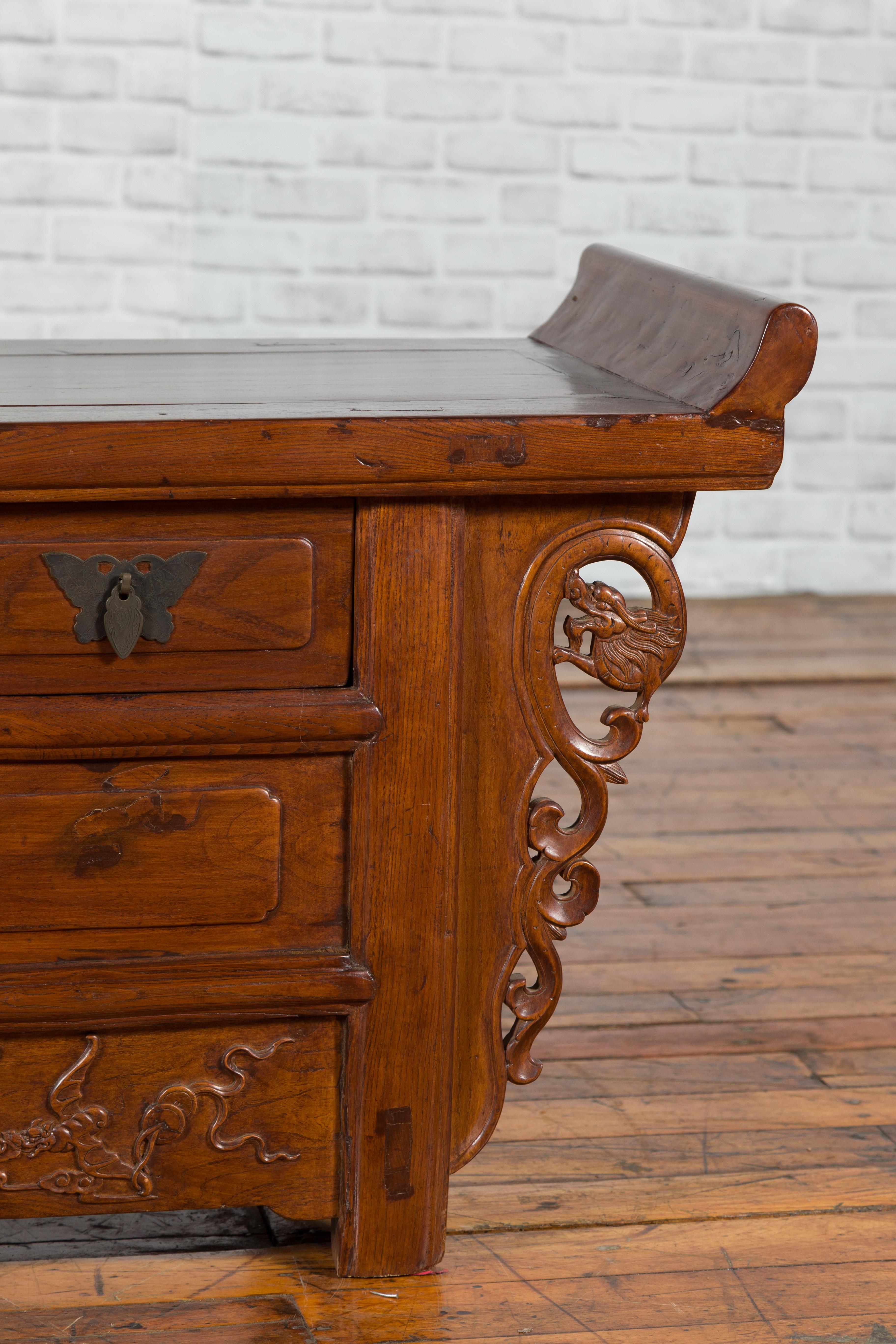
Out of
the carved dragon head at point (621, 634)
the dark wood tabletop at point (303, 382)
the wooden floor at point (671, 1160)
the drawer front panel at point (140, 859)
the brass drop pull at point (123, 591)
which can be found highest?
the dark wood tabletop at point (303, 382)

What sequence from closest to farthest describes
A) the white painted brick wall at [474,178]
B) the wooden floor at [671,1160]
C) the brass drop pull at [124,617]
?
the brass drop pull at [124,617] < the wooden floor at [671,1160] < the white painted brick wall at [474,178]

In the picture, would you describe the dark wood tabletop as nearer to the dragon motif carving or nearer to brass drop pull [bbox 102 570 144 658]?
brass drop pull [bbox 102 570 144 658]

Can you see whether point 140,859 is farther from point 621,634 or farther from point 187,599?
point 621,634

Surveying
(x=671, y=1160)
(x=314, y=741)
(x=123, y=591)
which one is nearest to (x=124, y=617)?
(x=123, y=591)

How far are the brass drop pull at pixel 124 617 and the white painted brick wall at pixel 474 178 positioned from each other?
2010 millimetres

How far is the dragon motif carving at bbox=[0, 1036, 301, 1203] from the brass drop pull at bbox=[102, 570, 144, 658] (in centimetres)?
31

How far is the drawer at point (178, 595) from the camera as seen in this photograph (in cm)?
112

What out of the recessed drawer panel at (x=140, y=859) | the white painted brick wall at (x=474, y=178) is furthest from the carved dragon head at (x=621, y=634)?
the white painted brick wall at (x=474, y=178)

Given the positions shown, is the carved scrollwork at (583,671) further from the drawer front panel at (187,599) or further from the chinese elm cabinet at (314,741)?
the drawer front panel at (187,599)

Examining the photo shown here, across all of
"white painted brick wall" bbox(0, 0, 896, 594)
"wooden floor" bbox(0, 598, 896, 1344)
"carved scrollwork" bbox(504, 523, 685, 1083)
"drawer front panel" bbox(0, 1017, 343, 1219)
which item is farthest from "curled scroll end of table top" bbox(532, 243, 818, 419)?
"white painted brick wall" bbox(0, 0, 896, 594)

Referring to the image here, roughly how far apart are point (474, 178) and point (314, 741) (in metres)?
2.34

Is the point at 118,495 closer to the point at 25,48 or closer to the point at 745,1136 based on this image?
the point at 745,1136

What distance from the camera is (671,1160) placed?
147cm

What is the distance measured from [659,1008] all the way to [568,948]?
190 millimetres
